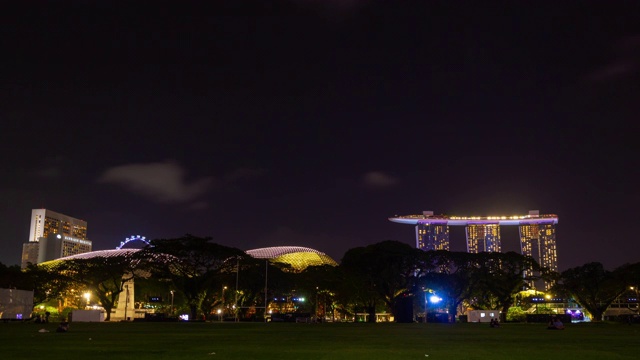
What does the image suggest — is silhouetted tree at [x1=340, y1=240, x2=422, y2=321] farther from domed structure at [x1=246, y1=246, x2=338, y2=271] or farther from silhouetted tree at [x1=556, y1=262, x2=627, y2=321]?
domed structure at [x1=246, y1=246, x2=338, y2=271]

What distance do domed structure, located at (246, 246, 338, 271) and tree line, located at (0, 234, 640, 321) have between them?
42.7 metres

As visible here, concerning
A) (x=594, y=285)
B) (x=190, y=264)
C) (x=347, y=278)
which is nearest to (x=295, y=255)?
(x=190, y=264)

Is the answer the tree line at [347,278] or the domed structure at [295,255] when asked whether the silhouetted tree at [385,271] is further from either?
the domed structure at [295,255]

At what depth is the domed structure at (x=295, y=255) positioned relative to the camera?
5733 inches

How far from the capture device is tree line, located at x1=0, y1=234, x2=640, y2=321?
9038 centimetres

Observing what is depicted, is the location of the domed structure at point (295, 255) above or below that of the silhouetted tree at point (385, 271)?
above

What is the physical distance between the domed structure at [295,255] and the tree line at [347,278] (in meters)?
42.7

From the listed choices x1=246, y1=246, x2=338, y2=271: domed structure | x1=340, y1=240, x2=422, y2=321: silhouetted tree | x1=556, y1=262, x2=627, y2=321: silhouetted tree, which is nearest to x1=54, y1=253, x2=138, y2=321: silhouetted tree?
x1=340, y1=240, x2=422, y2=321: silhouetted tree

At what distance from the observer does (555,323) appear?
45188 millimetres

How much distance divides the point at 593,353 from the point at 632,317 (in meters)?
63.6

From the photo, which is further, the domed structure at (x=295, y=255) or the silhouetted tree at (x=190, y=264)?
the domed structure at (x=295, y=255)

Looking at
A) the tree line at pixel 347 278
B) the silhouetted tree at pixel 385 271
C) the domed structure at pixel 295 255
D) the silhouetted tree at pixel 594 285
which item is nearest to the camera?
the silhouetted tree at pixel 385 271

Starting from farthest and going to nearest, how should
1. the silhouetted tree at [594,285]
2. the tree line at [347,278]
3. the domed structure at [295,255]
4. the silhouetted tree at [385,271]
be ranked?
the domed structure at [295,255] < the silhouetted tree at [594,285] < the tree line at [347,278] < the silhouetted tree at [385,271]

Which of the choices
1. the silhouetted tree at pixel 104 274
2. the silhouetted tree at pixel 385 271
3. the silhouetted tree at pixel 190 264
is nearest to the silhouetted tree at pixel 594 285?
the silhouetted tree at pixel 385 271
